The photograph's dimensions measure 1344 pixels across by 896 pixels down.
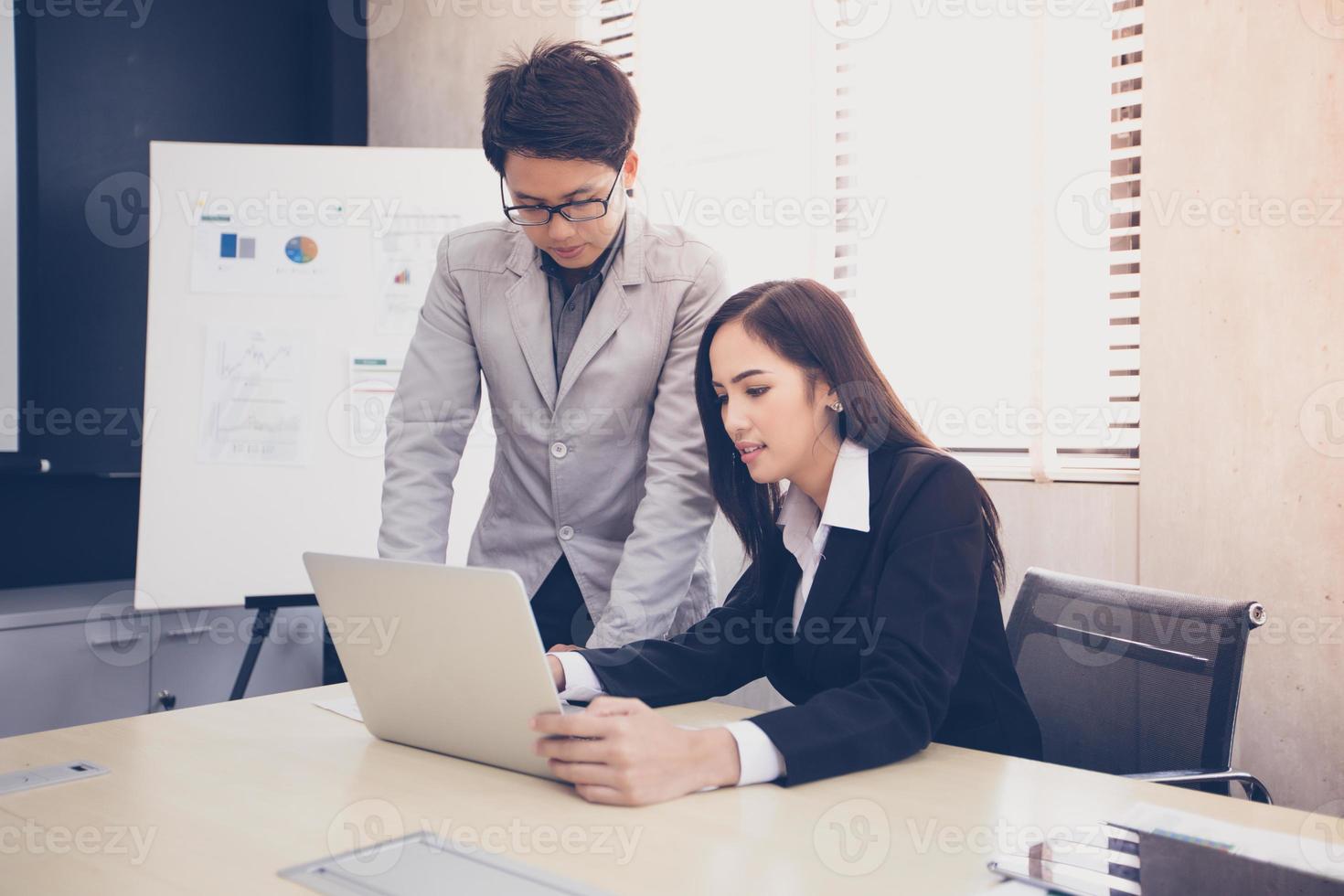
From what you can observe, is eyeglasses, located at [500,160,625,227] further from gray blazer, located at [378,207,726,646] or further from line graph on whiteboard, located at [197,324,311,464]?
line graph on whiteboard, located at [197,324,311,464]

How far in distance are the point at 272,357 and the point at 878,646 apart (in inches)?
83.7

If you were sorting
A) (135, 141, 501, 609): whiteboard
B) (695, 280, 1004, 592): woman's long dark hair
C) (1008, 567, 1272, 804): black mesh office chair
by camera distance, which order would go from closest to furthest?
(1008, 567, 1272, 804): black mesh office chair < (695, 280, 1004, 592): woman's long dark hair < (135, 141, 501, 609): whiteboard

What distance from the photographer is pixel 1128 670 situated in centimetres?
154

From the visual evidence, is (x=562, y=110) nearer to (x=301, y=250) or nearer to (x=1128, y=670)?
(x=1128, y=670)

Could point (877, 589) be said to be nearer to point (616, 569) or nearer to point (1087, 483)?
point (616, 569)

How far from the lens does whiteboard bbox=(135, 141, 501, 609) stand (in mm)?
2889

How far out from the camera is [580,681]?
1436mm

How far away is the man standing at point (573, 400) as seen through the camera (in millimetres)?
1688

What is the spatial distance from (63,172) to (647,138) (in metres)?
1.66

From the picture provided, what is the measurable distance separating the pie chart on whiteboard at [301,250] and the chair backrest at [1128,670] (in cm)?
209

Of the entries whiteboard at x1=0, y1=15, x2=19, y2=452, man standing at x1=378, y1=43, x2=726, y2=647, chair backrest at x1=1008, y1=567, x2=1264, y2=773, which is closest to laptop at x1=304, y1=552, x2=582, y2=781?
man standing at x1=378, y1=43, x2=726, y2=647

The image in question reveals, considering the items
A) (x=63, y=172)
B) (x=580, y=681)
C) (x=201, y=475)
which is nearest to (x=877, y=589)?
(x=580, y=681)

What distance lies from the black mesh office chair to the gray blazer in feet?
1.81

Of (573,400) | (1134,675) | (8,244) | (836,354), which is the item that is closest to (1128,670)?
(1134,675)
